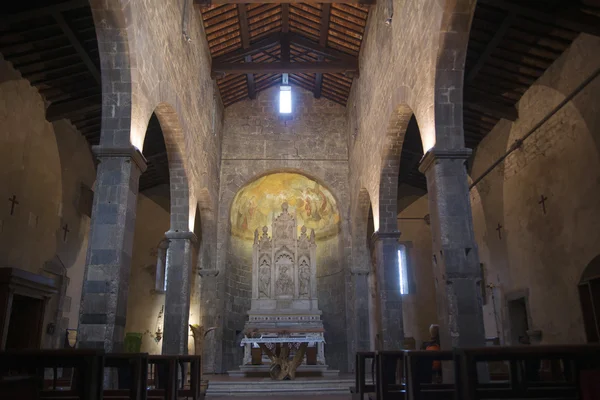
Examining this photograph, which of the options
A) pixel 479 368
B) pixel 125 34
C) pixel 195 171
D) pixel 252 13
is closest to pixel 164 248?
pixel 195 171

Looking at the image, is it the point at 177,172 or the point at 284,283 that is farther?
the point at 284,283

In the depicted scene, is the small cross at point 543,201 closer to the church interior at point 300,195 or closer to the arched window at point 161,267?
the church interior at point 300,195

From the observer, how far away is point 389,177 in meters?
11.8

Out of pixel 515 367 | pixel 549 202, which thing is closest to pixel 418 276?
pixel 549 202

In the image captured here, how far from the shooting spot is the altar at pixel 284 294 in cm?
1364

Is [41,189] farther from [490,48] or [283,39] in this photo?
[490,48]

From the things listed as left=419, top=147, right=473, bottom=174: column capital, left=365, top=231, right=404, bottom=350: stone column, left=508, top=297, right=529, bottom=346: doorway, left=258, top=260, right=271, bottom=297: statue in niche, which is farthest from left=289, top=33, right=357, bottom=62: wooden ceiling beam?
left=419, top=147, right=473, bottom=174: column capital

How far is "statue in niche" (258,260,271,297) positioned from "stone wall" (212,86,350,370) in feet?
3.81

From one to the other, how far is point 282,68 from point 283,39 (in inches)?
43.6

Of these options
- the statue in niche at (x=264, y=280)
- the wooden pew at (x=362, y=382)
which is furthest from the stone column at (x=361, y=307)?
the wooden pew at (x=362, y=382)

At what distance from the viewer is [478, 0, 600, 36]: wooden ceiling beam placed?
8.15 m

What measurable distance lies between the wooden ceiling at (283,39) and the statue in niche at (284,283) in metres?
6.11

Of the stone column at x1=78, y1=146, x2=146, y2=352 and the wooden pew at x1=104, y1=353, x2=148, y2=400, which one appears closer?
the wooden pew at x1=104, y1=353, x2=148, y2=400

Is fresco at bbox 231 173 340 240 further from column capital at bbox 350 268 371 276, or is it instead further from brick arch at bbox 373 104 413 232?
brick arch at bbox 373 104 413 232
